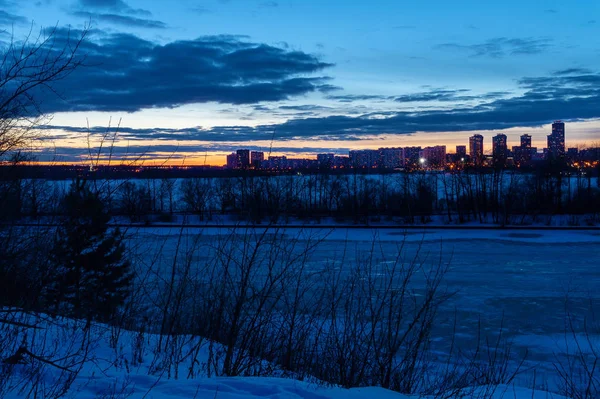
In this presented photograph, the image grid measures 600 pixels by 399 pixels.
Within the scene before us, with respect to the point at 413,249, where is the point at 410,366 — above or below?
above

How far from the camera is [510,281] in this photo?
17.4 m

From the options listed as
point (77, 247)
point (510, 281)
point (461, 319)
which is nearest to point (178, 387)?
point (77, 247)

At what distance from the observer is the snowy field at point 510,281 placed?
29.2 feet

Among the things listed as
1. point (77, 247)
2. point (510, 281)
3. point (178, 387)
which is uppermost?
point (77, 247)

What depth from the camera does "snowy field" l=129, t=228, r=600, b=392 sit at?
8.91 meters

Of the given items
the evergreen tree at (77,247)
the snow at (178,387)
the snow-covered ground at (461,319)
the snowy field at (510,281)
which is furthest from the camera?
the snowy field at (510,281)

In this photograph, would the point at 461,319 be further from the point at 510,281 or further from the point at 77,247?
the point at 77,247

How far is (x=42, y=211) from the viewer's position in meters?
6.02

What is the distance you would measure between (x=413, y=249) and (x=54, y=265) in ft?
70.5

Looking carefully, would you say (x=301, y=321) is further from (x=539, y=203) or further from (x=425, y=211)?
(x=539, y=203)

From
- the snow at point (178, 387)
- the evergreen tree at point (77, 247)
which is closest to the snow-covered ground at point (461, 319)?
the snow at point (178, 387)

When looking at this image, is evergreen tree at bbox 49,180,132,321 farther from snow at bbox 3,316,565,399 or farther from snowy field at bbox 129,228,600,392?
snow at bbox 3,316,565,399

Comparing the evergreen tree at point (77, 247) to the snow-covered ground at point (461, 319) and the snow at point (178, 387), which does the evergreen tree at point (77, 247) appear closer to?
the snow-covered ground at point (461, 319)

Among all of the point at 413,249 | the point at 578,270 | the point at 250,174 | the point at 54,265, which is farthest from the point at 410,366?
the point at 413,249
